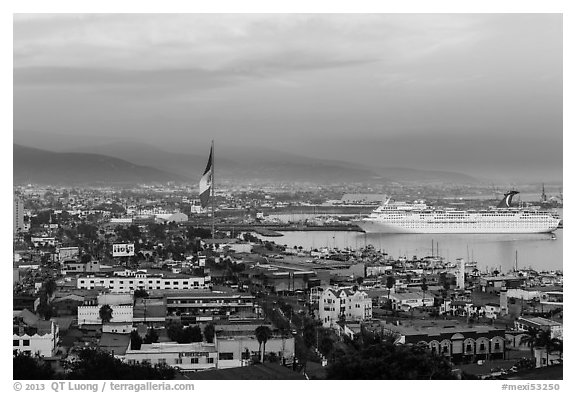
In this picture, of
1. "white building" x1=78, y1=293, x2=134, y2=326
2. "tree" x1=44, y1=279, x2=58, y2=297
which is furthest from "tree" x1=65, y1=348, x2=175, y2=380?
"tree" x1=44, y1=279, x2=58, y2=297

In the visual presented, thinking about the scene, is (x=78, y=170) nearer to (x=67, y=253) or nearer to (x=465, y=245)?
(x=465, y=245)

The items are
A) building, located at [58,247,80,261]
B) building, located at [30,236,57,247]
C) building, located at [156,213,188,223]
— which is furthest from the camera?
building, located at [156,213,188,223]

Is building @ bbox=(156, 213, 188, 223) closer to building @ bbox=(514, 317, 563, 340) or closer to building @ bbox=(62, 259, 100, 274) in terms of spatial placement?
building @ bbox=(62, 259, 100, 274)

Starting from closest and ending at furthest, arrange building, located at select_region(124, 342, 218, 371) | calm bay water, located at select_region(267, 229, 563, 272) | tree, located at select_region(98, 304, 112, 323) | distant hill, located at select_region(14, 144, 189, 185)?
building, located at select_region(124, 342, 218, 371), tree, located at select_region(98, 304, 112, 323), calm bay water, located at select_region(267, 229, 563, 272), distant hill, located at select_region(14, 144, 189, 185)

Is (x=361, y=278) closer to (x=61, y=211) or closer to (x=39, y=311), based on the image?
(x=39, y=311)

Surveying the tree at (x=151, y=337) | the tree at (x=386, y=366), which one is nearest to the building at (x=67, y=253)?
the tree at (x=151, y=337)

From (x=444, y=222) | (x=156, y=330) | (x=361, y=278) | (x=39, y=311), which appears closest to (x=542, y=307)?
(x=361, y=278)
